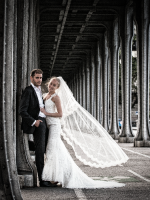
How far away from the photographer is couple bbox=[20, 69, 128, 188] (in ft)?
26.1

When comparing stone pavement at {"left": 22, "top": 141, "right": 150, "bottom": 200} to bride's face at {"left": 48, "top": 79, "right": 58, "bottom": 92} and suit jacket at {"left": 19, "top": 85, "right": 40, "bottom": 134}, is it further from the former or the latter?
bride's face at {"left": 48, "top": 79, "right": 58, "bottom": 92}

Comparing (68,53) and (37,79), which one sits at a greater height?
(68,53)

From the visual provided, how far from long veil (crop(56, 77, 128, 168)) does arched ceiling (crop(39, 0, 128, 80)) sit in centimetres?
1619

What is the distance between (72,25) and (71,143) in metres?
25.0

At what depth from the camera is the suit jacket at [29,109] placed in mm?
7837

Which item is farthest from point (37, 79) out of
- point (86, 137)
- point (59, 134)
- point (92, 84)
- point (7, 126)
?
point (92, 84)

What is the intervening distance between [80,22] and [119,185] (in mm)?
23145

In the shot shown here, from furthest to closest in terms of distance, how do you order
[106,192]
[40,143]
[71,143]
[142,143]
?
[142,143] → [71,143] → [40,143] → [106,192]

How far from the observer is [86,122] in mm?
9016

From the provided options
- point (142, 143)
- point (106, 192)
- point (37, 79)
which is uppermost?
point (37, 79)

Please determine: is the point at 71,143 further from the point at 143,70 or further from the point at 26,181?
the point at 143,70

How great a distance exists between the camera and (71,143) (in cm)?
869

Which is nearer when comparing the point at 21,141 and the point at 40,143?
the point at 40,143

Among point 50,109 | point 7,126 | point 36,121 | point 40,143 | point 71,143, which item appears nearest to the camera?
point 7,126
